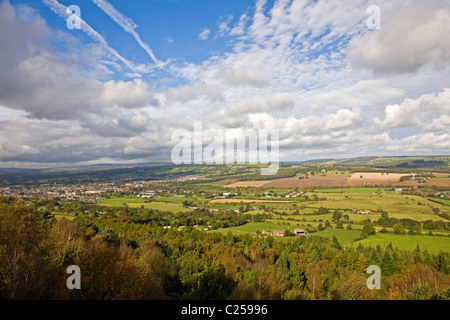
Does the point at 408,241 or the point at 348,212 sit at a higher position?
the point at 348,212

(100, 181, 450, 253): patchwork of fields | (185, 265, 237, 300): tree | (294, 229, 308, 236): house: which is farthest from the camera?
(294, 229, 308, 236): house

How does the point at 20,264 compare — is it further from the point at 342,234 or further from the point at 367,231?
the point at 367,231

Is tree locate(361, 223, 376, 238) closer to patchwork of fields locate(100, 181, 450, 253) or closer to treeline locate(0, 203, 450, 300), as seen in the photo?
patchwork of fields locate(100, 181, 450, 253)

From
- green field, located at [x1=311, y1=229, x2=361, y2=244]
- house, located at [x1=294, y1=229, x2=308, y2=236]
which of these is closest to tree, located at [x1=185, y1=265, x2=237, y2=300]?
green field, located at [x1=311, y1=229, x2=361, y2=244]

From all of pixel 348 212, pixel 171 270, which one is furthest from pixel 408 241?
pixel 171 270

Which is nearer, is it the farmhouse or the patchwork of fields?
the patchwork of fields

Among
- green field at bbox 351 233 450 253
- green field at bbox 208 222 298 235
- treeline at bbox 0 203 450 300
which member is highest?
treeline at bbox 0 203 450 300
